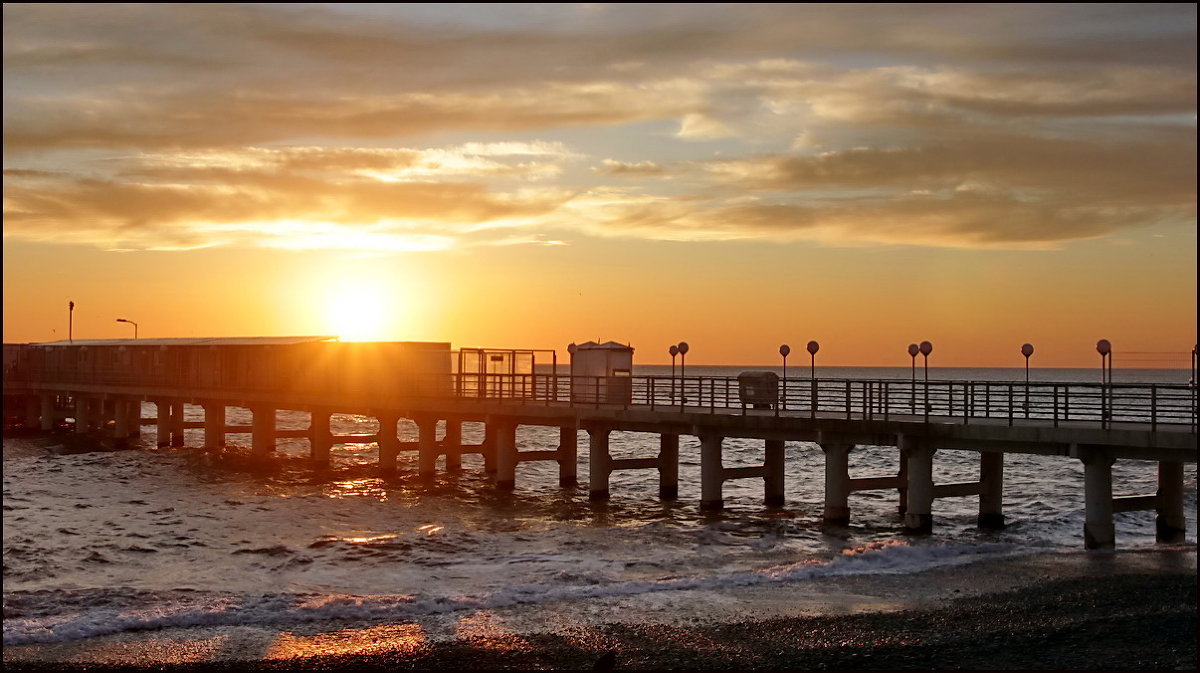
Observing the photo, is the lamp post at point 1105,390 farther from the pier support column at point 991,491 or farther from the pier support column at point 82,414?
the pier support column at point 82,414

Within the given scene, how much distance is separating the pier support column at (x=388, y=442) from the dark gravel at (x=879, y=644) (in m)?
27.0

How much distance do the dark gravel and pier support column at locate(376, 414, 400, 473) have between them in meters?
27.0

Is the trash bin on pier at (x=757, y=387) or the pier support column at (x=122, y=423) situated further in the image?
the pier support column at (x=122, y=423)

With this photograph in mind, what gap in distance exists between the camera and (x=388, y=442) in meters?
42.5

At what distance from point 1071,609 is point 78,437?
59.0m

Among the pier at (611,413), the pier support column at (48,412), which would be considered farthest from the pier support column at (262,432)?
the pier support column at (48,412)

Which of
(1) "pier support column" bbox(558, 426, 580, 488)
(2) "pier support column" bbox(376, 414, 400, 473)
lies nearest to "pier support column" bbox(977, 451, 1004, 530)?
(1) "pier support column" bbox(558, 426, 580, 488)

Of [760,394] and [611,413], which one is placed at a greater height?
[760,394]

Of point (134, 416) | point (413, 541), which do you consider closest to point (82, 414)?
point (134, 416)

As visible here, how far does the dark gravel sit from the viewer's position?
14.0 meters

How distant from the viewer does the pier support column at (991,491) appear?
2683cm

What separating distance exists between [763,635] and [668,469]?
60.7ft

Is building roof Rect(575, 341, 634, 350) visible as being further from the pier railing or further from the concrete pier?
the concrete pier

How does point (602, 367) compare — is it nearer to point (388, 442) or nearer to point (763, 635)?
point (388, 442)
